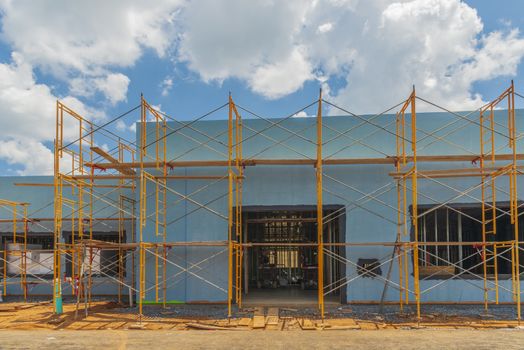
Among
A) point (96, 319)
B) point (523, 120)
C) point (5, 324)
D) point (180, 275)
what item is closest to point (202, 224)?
point (180, 275)

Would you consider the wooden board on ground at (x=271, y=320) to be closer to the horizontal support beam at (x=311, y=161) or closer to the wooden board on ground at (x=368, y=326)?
the wooden board on ground at (x=368, y=326)

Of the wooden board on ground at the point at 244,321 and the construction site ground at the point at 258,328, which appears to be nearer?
the construction site ground at the point at 258,328

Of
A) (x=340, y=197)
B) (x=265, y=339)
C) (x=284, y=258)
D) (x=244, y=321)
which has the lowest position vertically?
(x=244, y=321)

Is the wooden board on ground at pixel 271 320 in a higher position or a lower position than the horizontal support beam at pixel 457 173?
lower

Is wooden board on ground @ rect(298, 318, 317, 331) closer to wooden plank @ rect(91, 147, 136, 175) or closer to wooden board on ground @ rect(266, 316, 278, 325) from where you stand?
wooden board on ground @ rect(266, 316, 278, 325)

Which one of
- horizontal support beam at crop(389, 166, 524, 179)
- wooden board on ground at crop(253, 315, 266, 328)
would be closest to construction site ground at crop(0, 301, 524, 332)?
wooden board on ground at crop(253, 315, 266, 328)

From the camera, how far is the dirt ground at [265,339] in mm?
9172

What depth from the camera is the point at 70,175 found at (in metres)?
14.5

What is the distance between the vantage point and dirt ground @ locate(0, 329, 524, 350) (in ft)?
30.1

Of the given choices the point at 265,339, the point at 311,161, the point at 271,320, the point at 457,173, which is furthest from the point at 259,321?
the point at 457,173

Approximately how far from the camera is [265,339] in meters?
9.84

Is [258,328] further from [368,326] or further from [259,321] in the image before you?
[368,326]

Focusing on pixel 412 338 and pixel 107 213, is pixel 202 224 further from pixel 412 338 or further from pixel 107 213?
pixel 412 338

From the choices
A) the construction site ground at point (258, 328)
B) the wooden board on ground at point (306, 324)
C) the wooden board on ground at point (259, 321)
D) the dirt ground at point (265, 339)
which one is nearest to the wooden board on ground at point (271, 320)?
the construction site ground at point (258, 328)
